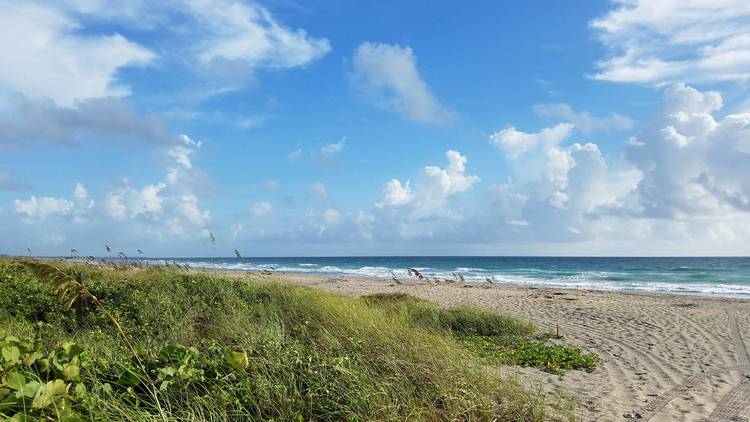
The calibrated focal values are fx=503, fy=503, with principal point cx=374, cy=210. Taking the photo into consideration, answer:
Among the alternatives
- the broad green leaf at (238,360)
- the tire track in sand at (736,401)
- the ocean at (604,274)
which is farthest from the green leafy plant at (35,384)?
the ocean at (604,274)

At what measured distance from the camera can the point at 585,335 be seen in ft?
41.3

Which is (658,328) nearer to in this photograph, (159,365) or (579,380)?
(579,380)

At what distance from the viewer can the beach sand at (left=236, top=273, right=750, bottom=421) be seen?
21.3 ft

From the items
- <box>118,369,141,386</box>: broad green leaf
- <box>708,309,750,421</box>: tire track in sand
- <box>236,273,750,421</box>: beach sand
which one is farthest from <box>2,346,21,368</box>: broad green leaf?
<box>708,309,750,421</box>: tire track in sand

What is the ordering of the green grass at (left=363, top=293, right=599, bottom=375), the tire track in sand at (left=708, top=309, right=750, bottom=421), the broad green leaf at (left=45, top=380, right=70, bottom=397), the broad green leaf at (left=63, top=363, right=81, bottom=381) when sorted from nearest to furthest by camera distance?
the broad green leaf at (left=45, top=380, right=70, bottom=397), the broad green leaf at (left=63, top=363, right=81, bottom=381), the tire track in sand at (left=708, top=309, right=750, bottom=421), the green grass at (left=363, top=293, right=599, bottom=375)

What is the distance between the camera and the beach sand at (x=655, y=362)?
6492 millimetres

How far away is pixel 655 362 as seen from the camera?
9414 millimetres

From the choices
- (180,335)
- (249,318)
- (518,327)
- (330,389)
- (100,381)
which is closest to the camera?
(100,381)

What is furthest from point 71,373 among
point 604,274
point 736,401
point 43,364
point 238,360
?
point 604,274

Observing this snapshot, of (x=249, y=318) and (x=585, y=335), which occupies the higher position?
(x=249, y=318)

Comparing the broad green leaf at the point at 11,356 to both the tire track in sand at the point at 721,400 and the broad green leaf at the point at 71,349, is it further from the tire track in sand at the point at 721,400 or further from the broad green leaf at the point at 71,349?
the tire track in sand at the point at 721,400

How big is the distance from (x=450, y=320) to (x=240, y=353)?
8.15m

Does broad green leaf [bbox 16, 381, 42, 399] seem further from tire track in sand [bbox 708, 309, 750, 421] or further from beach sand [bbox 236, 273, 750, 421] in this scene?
tire track in sand [bbox 708, 309, 750, 421]

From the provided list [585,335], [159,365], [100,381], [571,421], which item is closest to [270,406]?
[159,365]
